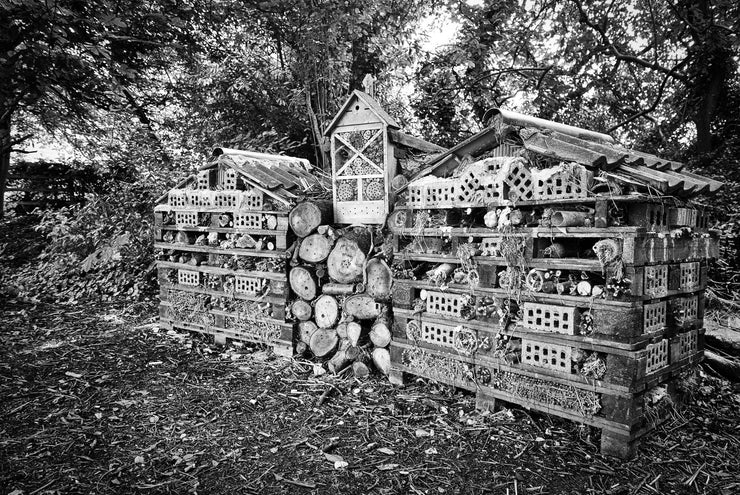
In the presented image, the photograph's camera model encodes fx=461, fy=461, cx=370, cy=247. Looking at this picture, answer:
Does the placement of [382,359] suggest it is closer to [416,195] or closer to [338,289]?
[338,289]

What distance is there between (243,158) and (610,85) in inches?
332

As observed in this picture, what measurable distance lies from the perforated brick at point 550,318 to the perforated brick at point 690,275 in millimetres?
1308

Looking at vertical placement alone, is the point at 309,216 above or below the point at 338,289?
above

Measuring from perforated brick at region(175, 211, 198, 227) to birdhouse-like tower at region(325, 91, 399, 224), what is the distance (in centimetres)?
272

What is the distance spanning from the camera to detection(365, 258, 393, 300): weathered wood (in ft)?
17.7

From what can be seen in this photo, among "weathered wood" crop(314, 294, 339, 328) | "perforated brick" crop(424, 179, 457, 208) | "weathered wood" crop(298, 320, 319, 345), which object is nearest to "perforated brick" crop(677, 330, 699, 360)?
"perforated brick" crop(424, 179, 457, 208)

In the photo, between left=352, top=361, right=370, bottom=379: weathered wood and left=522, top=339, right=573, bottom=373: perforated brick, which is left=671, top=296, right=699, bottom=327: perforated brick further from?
left=352, top=361, right=370, bottom=379: weathered wood

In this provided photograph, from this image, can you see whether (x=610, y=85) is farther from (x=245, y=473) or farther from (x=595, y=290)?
(x=245, y=473)

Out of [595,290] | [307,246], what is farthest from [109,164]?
[595,290]

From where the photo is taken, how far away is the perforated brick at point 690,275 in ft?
14.4

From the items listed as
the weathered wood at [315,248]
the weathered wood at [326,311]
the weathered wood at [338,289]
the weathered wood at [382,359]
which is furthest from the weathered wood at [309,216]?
the weathered wood at [382,359]

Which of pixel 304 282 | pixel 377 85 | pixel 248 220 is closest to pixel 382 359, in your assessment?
pixel 304 282

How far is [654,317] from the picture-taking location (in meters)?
3.96

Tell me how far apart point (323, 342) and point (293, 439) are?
1765 millimetres
